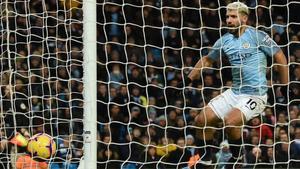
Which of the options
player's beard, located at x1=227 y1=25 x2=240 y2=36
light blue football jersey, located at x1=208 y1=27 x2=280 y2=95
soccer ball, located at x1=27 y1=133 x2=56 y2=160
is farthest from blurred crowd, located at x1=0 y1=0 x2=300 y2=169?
player's beard, located at x1=227 y1=25 x2=240 y2=36

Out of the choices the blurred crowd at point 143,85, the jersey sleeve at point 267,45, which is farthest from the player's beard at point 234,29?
the blurred crowd at point 143,85

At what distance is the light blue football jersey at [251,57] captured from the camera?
18.9 ft

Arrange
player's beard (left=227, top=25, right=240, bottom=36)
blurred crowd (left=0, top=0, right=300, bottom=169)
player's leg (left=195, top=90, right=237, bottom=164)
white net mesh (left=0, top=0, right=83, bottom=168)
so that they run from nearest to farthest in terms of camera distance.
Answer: player's beard (left=227, top=25, right=240, bottom=36) < player's leg (left=195, top=90, right=237, bottom=164) < white net mesh (left=0, top=0, right=83, bottom=168) < blurred crowd (left=0, top=0, right=300, bottom=169)

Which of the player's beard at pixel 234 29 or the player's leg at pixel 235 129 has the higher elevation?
the player's beard at pixel 234 29

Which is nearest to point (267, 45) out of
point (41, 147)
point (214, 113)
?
point (214, 113)

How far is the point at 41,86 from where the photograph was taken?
7402 mm

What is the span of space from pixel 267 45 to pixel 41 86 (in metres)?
2.80

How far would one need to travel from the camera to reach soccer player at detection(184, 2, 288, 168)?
225 inches

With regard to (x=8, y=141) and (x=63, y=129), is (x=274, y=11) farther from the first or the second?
(x=8, y=141)

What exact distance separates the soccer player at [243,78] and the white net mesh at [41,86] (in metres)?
1.37

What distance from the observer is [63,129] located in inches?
290

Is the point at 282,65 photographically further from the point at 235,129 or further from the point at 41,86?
the point at 41,86

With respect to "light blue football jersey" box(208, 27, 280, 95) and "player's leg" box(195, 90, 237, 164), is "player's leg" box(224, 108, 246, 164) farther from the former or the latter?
"light blue football jersey" box(208, 27, 280, 95)

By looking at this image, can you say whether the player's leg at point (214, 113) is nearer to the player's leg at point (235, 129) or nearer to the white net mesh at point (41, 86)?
the player's leg at point (235, 129)
